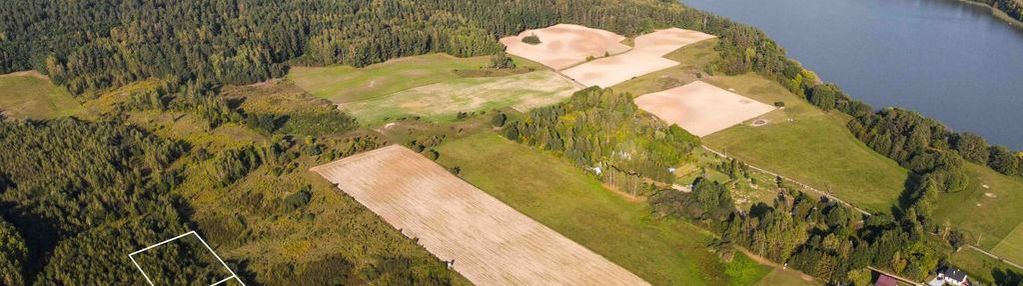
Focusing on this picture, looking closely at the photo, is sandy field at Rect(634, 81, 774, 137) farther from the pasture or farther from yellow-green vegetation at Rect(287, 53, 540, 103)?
the pasture

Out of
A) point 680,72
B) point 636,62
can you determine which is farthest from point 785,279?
point 636,62

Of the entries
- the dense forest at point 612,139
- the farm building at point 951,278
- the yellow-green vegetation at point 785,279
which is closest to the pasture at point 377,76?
the dense forest at point 612,139

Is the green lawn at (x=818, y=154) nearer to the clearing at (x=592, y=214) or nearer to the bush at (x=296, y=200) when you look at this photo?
the clearing at (x=592, y=214)

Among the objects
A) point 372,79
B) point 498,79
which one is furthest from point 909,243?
point 372,79

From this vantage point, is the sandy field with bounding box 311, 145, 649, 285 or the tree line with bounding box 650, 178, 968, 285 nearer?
the tree line with bounding box 650, 178, 968, 285

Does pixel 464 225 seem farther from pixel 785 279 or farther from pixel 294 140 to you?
pixel 294 140

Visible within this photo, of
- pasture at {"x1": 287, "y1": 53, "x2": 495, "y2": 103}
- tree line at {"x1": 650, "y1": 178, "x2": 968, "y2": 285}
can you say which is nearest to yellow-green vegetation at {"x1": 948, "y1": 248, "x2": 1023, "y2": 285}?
tree line at {"x1": 650, "y1": 178, "x2": 968, "y2": 285}
